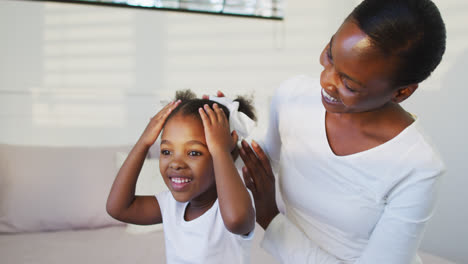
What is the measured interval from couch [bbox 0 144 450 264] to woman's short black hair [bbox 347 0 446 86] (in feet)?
4.17

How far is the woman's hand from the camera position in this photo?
44.4 inches

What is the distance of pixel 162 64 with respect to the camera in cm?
249

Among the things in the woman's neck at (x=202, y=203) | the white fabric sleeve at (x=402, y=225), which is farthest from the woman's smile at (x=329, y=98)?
the woman's neck at (x=202, y=203)

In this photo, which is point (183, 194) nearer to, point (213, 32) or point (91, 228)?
point (91, 228)

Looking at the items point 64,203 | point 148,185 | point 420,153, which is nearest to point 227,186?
point 420,153

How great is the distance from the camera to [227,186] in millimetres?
917

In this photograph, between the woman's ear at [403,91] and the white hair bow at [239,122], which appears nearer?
the woman's ear at [403,91]

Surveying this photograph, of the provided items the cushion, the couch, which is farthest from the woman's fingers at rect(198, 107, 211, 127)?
the cushion

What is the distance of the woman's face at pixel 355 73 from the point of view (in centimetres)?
75

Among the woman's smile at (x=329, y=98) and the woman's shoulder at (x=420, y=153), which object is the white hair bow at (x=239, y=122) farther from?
the woman's shoulder at (x=420, y=153)

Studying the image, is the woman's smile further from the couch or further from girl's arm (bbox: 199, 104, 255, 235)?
the couch

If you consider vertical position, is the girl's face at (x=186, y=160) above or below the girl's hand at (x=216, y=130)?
below

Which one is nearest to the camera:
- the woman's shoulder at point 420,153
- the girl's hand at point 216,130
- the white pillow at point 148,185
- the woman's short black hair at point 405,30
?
the woman's short black hair at point 405,30

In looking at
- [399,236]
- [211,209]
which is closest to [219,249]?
[211,209]
